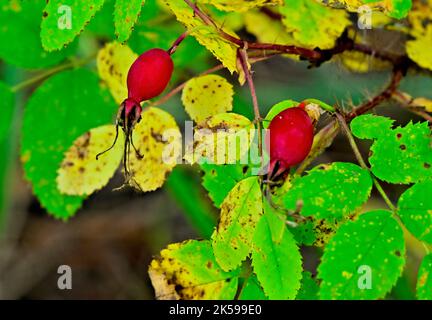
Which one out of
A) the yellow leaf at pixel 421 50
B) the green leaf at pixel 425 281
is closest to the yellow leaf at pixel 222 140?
the green leaf at pixel 425 281

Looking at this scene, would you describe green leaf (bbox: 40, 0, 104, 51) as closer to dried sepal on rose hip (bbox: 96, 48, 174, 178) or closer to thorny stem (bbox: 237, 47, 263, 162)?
dried sepal on rose hip (bbox: 96, 48, 174, 178)

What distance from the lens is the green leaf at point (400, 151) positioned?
1.25 m

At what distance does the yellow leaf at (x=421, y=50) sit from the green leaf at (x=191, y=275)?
830 mm

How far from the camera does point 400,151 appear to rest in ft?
4.17

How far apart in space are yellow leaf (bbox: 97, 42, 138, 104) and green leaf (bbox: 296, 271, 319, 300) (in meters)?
0.69

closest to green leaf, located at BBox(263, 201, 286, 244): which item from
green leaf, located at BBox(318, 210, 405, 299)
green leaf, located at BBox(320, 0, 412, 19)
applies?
green leaf, located at BBox(318, 210, 405, 299)

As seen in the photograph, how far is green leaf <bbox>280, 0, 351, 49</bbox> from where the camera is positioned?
1.65m

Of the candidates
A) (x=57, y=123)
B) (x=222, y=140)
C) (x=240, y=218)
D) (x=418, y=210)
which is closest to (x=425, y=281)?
(x=418, y=210)

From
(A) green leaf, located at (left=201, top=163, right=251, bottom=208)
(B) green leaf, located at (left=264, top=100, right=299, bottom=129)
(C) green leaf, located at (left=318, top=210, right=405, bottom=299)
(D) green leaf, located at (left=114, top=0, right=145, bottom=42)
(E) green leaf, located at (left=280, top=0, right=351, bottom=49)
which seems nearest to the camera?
(C) green leaf, located at (left=318, top=210, right=405, bottom=299)

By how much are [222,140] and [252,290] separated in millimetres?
355

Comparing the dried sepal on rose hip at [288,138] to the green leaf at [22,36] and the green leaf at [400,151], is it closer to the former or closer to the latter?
the green leaf at [400,151]

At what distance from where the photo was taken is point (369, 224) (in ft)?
3.91

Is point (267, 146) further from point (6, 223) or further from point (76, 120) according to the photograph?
point (6, 223)
